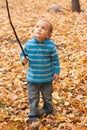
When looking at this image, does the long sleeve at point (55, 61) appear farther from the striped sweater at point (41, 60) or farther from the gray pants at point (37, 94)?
the gray pants at point (37, 94)

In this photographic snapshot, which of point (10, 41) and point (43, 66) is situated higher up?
point (43, 66)

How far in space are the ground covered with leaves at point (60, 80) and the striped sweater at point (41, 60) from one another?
0.79m

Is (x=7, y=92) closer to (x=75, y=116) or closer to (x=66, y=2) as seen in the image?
(x=75, y=116)

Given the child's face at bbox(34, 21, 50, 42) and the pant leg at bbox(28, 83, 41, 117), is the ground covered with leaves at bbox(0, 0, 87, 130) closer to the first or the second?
the pant leg at bbox(28, 83, 41, 117)

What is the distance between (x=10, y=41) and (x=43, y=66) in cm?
606

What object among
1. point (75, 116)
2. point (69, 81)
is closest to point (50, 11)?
point (69, 81)

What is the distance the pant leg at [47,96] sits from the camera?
4.93 m

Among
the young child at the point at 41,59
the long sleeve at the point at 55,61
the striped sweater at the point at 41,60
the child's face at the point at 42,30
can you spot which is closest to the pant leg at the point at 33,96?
the young child at the point at 41,59

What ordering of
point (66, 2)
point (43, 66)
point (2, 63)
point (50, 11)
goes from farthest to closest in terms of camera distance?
point (66, 2), point (50, 11), point (2, 63), point (43, 66)

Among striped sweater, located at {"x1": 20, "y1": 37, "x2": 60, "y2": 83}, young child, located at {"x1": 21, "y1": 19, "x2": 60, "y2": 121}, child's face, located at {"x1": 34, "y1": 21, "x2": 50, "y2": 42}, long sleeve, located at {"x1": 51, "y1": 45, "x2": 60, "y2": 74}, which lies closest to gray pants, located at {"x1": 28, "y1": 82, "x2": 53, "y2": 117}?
young child, located at {"x1": 21, "y1": 19, "x2": 60, "y2": 121}

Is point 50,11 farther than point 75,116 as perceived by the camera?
Yes

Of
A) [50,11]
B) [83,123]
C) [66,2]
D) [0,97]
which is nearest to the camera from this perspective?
[83,123]

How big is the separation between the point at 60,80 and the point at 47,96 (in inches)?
79.6

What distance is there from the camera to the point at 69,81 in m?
6.93
